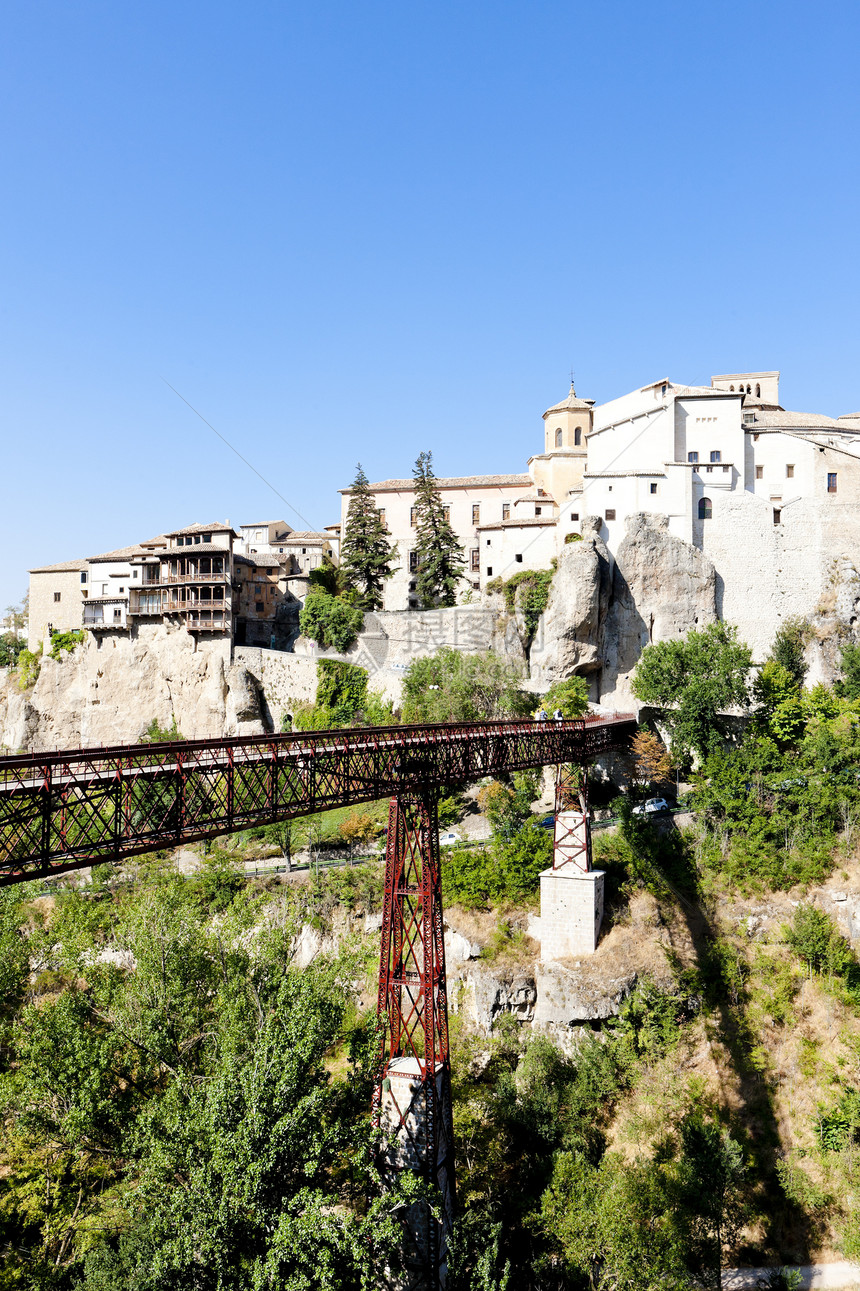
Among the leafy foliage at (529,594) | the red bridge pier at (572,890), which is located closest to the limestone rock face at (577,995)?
the red bridge pier at (572,890)

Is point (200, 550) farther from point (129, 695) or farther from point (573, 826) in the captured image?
point (573, 826)

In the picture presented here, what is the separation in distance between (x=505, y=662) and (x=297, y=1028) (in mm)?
28464

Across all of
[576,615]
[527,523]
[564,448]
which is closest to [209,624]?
[527,523]

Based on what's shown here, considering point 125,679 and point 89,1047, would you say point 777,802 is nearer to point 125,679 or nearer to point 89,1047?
point 89,1047

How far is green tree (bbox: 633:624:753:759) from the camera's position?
3788 cm

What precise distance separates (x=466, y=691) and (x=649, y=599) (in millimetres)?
11131

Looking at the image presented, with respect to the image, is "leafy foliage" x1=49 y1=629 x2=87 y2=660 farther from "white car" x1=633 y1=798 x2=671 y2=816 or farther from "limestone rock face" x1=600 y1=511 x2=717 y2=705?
"white car" x1=633 y1=798 x2=671 y2=816

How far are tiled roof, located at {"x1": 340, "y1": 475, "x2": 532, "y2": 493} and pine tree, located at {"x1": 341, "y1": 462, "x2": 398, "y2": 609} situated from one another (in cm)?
257

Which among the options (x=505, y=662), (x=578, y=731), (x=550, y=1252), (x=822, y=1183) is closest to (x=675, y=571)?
(x=505, y=662)

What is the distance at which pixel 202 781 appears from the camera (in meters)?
16.8

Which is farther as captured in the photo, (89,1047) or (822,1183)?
(822,1183)

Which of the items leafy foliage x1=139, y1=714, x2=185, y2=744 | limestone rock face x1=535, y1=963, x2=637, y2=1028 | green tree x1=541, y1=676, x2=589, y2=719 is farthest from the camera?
leafy foliage x1=139, y1=714, x2=185, y2=744

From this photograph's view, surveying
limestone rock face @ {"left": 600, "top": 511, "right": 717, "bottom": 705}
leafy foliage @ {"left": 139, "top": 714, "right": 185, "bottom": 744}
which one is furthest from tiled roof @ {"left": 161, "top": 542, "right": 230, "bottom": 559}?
limestone rock face @ {"left": 600, "top": 511, "right": 717, "bottom": 705}

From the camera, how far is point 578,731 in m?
29.3
